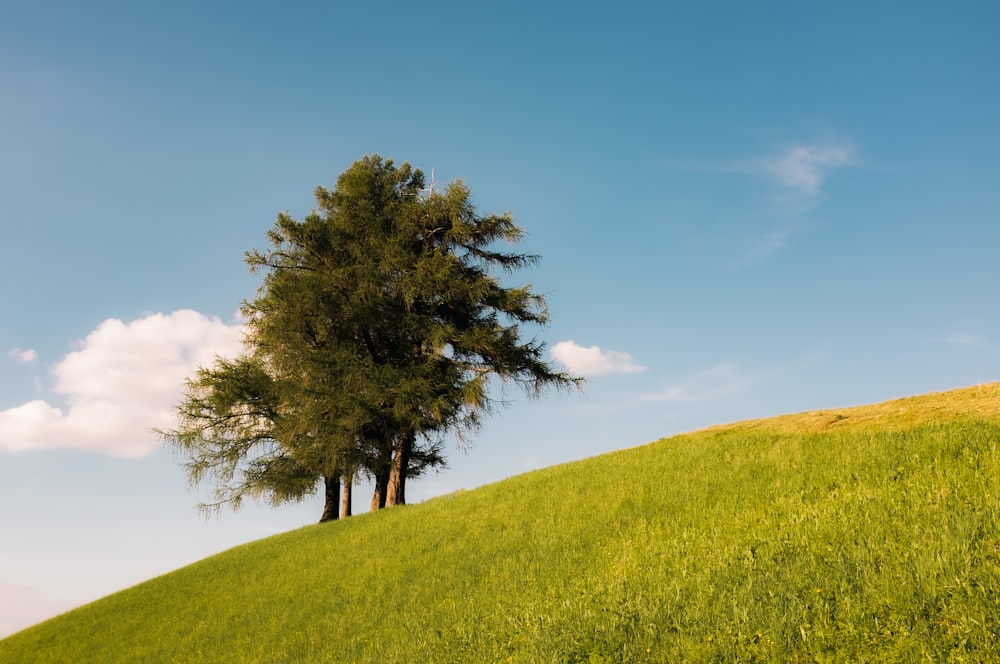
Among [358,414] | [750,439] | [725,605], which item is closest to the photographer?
[725,605]

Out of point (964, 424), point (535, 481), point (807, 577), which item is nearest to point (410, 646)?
point (807, 577)

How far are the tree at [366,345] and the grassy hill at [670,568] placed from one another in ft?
17.1

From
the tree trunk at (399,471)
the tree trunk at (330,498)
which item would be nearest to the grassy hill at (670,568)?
the tree trunk at (399,471)

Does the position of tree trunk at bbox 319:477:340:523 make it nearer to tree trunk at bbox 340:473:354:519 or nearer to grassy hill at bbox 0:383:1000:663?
tree trunk at bbox 340:473:354:519

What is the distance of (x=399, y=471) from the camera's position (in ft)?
81.9

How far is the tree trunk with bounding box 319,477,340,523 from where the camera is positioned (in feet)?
90.9

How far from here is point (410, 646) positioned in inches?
373

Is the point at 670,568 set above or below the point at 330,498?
below

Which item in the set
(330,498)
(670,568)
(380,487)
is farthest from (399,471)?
(670,568)

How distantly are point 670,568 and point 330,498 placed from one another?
21.9 metres

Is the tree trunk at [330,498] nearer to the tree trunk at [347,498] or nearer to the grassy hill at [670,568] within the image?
the tree trunk at [347,498]

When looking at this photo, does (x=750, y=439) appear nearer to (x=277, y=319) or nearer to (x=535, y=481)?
(x=535, y=481)

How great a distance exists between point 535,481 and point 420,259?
10975 millimetres

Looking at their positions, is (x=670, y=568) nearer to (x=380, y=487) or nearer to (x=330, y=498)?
(x=380, y=487)
